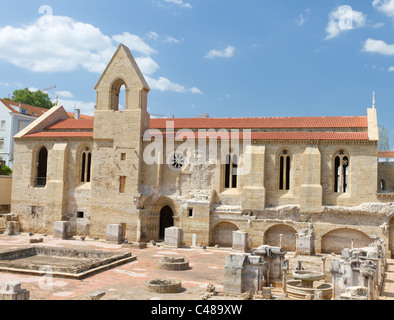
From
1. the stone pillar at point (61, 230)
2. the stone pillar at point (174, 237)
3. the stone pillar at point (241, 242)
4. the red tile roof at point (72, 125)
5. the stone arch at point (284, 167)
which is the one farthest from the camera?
the red tile roof at point (72, 125)

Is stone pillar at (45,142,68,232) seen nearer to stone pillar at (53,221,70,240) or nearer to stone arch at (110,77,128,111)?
stone pillar at (53,221,70,240)

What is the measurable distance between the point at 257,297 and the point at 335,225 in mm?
14929

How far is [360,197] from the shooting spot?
27.6 metres

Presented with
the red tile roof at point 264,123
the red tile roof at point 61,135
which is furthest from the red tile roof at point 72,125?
the red tile roof at point 264,123

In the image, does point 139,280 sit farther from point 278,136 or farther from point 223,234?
point 278,136

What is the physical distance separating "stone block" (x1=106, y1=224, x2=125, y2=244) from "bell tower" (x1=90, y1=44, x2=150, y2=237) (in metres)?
2.07

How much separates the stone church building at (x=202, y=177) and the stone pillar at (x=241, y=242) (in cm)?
212

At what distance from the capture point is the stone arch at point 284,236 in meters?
28.8

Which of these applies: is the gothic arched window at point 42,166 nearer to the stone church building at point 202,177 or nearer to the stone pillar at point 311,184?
the stone church building at point 202,177

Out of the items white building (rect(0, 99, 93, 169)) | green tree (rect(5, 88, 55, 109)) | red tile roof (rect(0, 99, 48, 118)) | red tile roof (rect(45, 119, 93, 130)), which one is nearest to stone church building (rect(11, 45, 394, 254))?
red tile roof (rect(45, 119, 93, 130))

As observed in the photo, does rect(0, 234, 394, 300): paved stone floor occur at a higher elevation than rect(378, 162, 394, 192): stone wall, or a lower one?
lower

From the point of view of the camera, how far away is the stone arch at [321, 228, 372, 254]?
27484 mm
